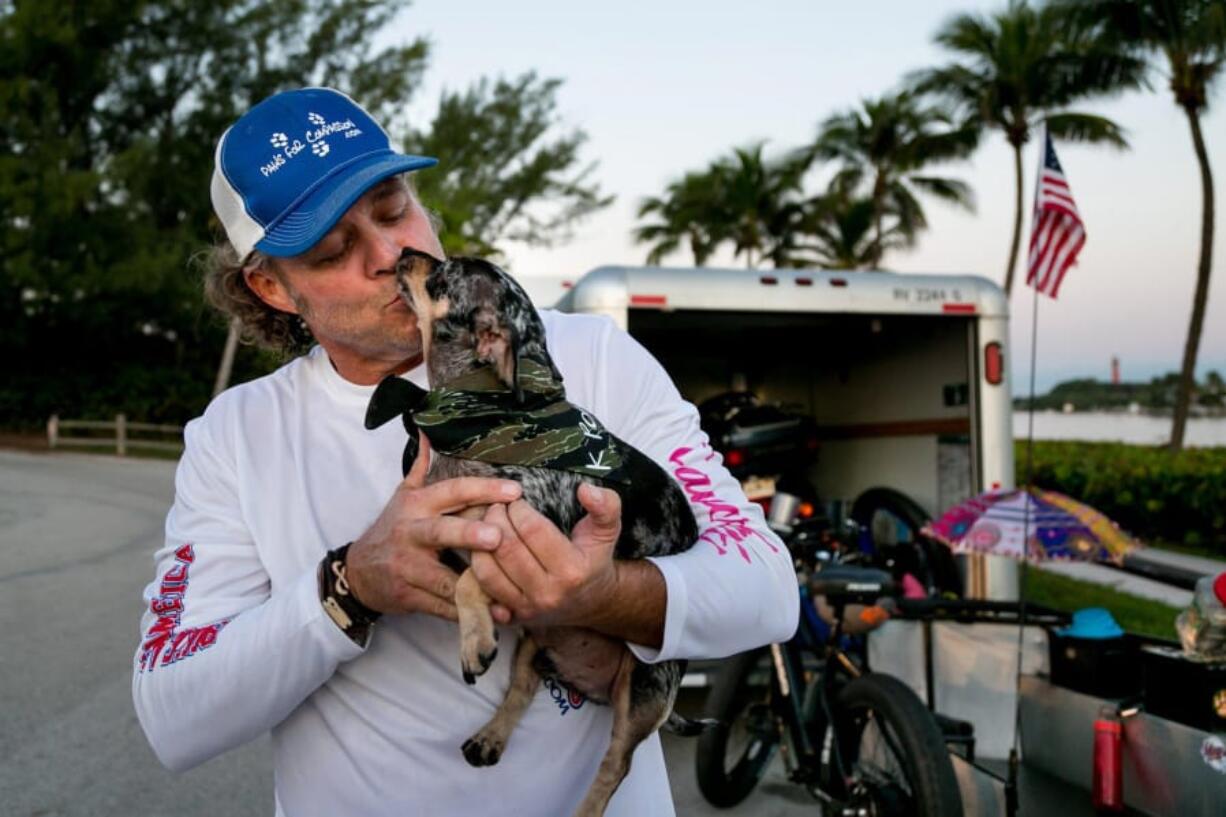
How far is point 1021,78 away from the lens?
2983 centimetres

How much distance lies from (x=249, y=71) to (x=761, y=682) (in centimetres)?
3619

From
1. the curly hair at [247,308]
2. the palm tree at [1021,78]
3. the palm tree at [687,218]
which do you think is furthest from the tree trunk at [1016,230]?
the curly hair at [247,308]

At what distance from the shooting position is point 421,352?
2020 mm

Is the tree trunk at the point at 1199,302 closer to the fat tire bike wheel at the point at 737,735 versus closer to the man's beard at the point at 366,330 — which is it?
the fat tire bike wheel at the point at 737,735

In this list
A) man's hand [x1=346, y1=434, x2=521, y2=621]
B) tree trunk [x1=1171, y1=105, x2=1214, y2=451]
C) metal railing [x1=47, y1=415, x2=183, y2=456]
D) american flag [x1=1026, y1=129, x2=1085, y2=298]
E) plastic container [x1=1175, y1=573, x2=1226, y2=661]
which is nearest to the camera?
man's hand [x1=346, y1=434, x2=521, y2=621]

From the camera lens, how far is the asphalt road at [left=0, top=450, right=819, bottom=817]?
558cm

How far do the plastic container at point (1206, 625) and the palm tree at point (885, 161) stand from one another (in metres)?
34.1

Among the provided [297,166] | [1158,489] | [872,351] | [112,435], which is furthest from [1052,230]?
[112,435]

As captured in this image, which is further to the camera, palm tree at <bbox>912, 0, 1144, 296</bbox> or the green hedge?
palm tree at <bbox>912, 0, 1144, 296</bbox>

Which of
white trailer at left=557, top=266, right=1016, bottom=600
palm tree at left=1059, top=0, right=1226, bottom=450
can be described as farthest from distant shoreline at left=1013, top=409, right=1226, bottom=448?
white trailer at left=557, top=266, right=1016, bottom=600

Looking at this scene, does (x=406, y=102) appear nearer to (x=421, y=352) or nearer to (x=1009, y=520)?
(x=1009, y=520)

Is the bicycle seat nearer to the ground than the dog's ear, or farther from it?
nearer to the ground

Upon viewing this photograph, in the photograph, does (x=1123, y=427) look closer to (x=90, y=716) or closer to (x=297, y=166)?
(x=90, y=716)

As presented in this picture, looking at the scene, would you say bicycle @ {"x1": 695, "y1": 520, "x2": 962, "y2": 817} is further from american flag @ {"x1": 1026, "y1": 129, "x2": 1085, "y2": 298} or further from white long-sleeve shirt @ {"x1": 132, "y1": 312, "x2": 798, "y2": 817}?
white long-sleeve shirt @ {"x1": 132, "y1": 312, "x2": 798, "y2": 817}
